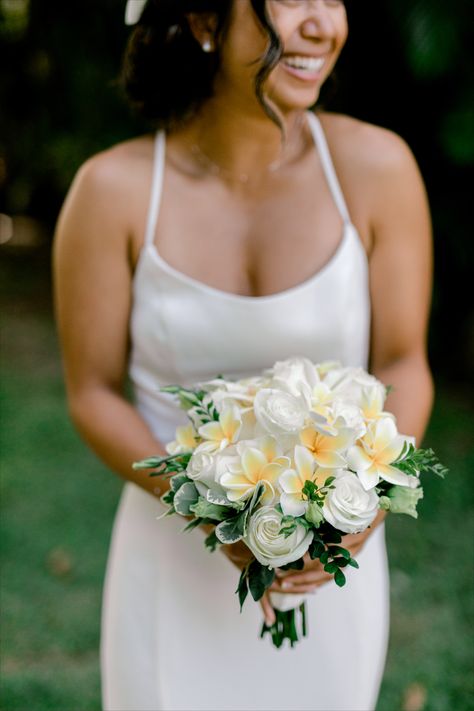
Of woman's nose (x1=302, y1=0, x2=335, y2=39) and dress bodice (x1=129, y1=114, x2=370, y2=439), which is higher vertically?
woman's nose (x1=302, y1=0, x2=335, y2=39)

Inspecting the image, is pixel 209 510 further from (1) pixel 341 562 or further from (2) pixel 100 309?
(2) pixel 100 309

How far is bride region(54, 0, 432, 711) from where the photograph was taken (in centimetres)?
220

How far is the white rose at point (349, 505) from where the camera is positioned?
1590 millimetres

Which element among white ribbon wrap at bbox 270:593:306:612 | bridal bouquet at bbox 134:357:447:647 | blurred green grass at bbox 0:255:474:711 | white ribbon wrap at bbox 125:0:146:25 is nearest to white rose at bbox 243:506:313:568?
bridal bouquet at bbox 134:357:447:647

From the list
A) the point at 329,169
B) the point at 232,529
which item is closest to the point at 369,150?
the point at 329,169

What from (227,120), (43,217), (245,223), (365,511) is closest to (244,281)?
(245,223)

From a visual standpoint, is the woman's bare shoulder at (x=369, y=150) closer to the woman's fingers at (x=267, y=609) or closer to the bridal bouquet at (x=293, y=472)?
the bridal bouquet at (x=293, y=472)

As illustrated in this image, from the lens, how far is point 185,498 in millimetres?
1686

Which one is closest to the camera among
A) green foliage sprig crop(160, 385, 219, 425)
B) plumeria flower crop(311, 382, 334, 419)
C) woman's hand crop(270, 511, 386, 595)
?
plumeria flower crop(311, 382, 334, 419)

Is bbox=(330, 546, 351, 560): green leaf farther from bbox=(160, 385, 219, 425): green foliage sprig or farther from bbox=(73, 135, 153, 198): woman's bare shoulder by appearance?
bbox=(73, 135, 153, 198): woman's bare shoulder

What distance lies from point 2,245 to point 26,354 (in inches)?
182

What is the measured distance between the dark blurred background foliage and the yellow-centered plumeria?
104 inches

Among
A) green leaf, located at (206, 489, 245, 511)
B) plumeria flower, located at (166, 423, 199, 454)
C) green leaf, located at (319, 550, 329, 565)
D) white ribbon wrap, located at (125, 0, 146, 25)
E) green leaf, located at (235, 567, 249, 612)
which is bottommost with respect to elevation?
→ green leaf, located at (235, 567, 249, 612)

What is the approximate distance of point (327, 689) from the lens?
2211 mm
